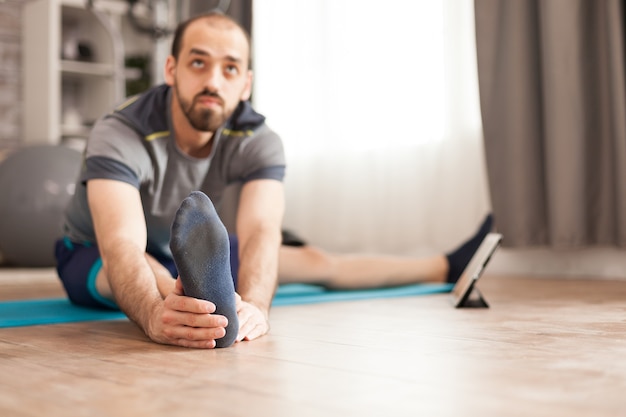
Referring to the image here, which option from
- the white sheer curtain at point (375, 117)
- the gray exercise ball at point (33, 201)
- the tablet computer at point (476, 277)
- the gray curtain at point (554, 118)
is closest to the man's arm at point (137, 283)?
the tablet computer at point (476, 277)

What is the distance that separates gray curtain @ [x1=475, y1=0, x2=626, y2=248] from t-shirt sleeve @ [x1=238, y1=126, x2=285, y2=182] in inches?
51.6

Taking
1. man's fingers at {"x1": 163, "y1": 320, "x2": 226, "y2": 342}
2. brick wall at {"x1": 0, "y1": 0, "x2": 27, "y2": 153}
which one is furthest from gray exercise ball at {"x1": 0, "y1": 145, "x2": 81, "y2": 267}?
man's fingers at {"x1": 163, "y1": 320, "x2": 226, "y2": 342}

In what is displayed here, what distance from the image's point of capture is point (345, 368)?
107 centimetres

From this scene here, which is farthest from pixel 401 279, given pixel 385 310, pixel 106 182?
pixel 106 182

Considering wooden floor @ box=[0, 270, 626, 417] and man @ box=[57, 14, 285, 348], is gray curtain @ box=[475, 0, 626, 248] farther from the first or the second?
man @ box=[57, 14, 285, 348]

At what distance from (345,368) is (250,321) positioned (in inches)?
13.7

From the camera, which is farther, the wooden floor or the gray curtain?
the gray curtain

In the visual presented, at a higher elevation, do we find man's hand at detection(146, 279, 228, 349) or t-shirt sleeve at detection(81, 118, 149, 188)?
t-shirt sleeve at detection(81, 118, 149, 188)

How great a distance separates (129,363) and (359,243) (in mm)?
2609

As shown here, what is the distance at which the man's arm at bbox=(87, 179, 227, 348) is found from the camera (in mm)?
1242

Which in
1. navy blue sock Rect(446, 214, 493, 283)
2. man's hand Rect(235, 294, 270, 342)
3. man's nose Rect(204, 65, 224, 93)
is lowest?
man's hand Rect(235, 294, 270, 342)

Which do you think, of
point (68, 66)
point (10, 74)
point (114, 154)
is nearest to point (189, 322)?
point (114, 154)

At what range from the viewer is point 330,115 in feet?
12.5

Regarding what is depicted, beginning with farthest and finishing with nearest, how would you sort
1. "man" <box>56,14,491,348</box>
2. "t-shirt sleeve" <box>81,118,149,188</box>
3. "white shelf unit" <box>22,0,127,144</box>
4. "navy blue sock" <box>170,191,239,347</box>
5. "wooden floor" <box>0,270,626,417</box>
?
"white shelf unit" <box>22,0,127,144</box> < "t-shirt sleeve" <box>81,118,149,188</box> < "man" <box>56,14,491,348</box> < "navy blue sock" <box>170,191,239,347</box> < "wooden floor" <box>0,270,626,417</box>
